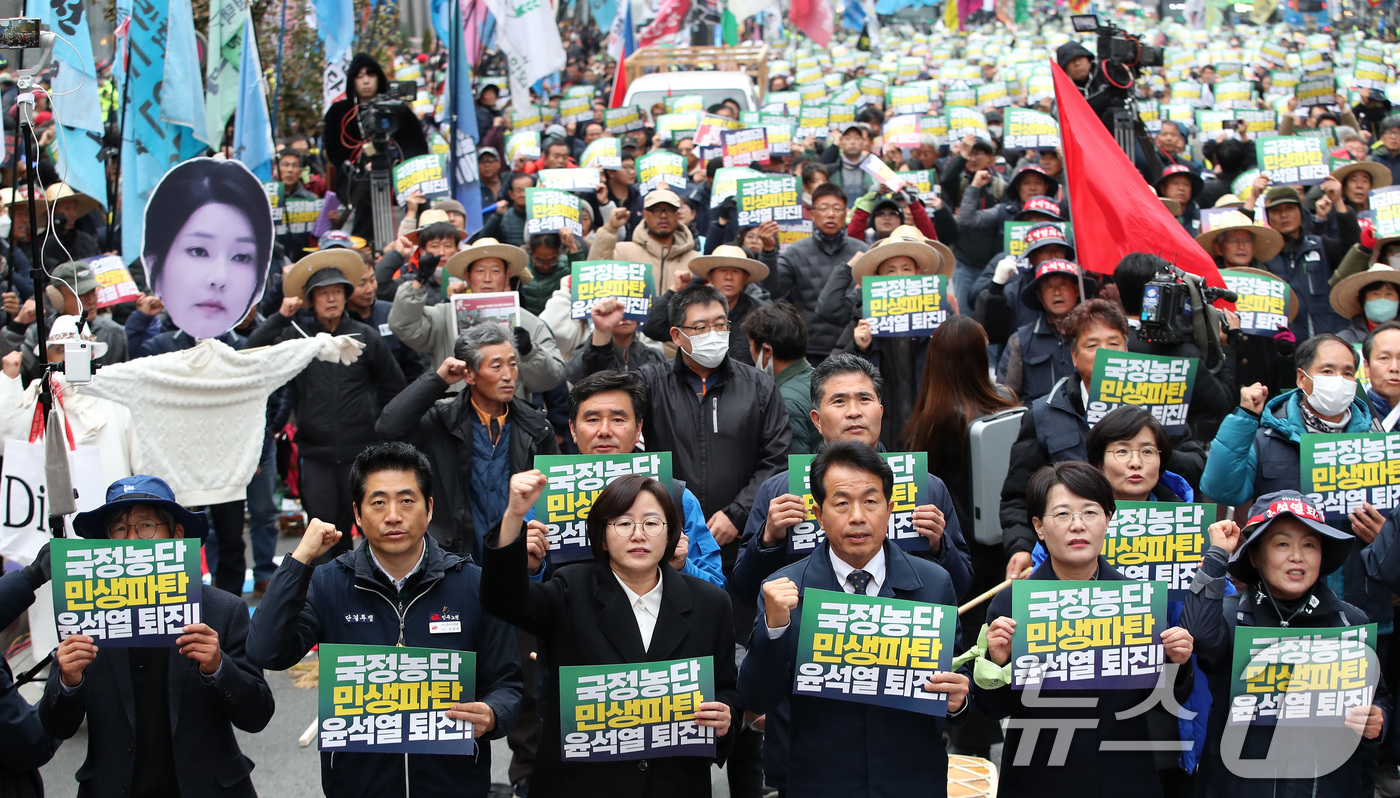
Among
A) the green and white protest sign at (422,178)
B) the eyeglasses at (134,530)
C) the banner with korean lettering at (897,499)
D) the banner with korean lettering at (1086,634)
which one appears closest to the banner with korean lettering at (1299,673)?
the banner with korean lettering at (1086,634)

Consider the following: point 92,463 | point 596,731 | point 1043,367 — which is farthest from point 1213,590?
point 92,463

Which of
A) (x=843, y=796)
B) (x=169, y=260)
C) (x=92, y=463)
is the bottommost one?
(x=843, y=796)

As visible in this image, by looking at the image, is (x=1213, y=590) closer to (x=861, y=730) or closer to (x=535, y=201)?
(x=861, y=730)

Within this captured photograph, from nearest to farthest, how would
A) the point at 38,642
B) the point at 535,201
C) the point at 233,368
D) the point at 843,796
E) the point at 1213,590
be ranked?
1. the point at 843,796
2. the point at 1213,590
3. the point at 38,642
4. the point at 233,368
5. the point at 535,201

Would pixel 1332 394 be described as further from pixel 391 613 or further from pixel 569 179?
pixel 569 179

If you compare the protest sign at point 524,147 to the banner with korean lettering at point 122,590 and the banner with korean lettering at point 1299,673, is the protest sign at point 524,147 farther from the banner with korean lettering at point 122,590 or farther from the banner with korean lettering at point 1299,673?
the banner with korean lettering at point 1299,673

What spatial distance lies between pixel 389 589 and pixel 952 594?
1.75m

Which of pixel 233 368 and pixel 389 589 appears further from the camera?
pixel 233 368

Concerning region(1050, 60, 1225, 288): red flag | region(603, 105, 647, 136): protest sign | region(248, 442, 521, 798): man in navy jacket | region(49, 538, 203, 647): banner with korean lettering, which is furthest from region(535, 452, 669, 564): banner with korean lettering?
region(603, 105, 647, 136): protest sign

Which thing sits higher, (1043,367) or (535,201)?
(535,201)

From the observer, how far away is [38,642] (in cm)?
579

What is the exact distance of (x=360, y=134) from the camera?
36.9 feet

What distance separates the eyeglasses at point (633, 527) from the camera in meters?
4.02

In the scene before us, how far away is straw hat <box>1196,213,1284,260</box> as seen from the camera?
8047mm
